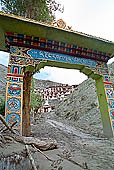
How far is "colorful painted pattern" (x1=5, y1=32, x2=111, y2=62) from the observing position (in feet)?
13.3

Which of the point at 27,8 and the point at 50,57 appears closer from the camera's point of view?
the point at 50,57

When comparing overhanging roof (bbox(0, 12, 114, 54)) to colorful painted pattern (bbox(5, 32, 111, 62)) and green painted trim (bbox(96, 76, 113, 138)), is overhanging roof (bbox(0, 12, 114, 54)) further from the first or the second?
green painted trim (bbox(96, 76, 113, 138))

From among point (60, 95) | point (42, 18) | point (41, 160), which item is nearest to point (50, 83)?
point (60, 95)

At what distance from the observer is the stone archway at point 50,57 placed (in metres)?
3.57

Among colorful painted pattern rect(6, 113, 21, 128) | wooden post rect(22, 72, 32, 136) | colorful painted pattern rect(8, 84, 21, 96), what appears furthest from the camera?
wooden post rect(22, 72, 32, 136)

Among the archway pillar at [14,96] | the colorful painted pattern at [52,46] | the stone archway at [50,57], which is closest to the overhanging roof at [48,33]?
the stone archway at [50,57]

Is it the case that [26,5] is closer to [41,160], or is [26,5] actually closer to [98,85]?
[98,85]

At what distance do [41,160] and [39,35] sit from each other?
11.7 ft

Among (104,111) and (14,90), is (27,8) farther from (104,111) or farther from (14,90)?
(104,111)

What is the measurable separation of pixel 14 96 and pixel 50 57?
182cm

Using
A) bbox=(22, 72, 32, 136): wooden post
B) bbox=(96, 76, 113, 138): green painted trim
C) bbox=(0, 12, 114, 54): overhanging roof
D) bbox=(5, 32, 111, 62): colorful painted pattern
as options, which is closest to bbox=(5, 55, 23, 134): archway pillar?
bbox=(5, 32, 111, 62): colorful painted pattern

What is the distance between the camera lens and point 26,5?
18.1 ft

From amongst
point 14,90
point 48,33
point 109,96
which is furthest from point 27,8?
point 109,96

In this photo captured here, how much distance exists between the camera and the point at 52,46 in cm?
447
